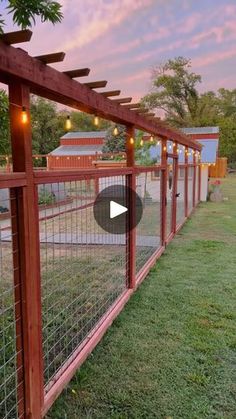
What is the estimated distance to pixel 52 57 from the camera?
180 centimetres

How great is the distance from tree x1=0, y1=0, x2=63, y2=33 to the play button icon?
1641 millimetres

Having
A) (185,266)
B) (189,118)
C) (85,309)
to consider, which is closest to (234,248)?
(185,266)

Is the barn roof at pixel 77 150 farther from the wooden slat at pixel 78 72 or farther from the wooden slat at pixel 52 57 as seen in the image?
the wooden slat at pixel 52 57

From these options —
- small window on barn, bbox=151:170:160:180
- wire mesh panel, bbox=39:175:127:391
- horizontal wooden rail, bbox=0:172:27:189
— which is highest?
horizontal wooden rail, bbox=0:172:27:189

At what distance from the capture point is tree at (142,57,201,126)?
1415 inches

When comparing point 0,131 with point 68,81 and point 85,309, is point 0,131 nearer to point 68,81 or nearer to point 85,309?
point 68,81

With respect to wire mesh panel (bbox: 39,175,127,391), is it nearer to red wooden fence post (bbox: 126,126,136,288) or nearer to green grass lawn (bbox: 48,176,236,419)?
red wooden fence post (bbox: 126,126,136,288)

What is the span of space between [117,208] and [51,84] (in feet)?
6.59

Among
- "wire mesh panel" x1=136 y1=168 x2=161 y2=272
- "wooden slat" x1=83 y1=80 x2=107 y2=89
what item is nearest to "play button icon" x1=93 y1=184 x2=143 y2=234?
"wire mesh panel" x1=136 y1=168 x2=161 y2=272

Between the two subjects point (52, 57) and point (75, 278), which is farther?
point (75, 278)

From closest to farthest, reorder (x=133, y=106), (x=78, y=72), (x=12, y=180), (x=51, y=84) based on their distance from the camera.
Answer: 1. (x=12, y=180)
2. (x=51, y=84)
3. (x=78, y=72)
4. (x=133, y=106)

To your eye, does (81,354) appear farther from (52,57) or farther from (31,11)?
(31,11)

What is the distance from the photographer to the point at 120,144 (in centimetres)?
2025

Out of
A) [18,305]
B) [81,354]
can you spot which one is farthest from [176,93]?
[18,305]
